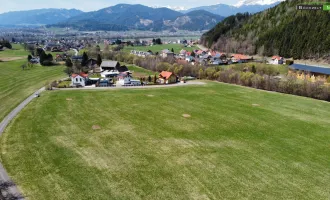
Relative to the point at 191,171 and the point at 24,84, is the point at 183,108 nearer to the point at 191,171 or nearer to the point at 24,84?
the point at 191,171

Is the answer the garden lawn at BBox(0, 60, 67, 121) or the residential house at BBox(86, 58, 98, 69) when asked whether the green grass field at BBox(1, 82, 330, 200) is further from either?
the residential house at BBox(86, 58, 98, 69)

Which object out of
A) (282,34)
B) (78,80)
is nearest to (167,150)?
(78,80)

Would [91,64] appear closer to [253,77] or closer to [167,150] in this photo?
[253,77]

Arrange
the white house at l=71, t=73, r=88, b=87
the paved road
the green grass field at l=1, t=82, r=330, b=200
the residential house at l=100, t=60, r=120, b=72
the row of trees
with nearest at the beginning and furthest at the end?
the paved road → the green grass field at l=1, t=82, r=330, b=200 → the row of trees → the white house at l=71, t=73, r=88, b=87 → the residential house at l=100, t=60, r=120, b=72

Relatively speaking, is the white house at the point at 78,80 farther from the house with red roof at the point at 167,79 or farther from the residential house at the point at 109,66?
the residential house at the point at 109,66

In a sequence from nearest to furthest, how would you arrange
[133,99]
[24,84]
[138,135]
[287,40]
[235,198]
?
[235,198], [138,135], [133,99], [24,84], [287,40]

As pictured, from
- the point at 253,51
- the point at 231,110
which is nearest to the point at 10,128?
the point at 231,110

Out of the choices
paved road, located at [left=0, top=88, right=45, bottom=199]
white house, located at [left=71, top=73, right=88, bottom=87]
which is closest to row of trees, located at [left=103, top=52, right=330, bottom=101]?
white house, located at [left=71, top=73, right=88, bottom=87]
